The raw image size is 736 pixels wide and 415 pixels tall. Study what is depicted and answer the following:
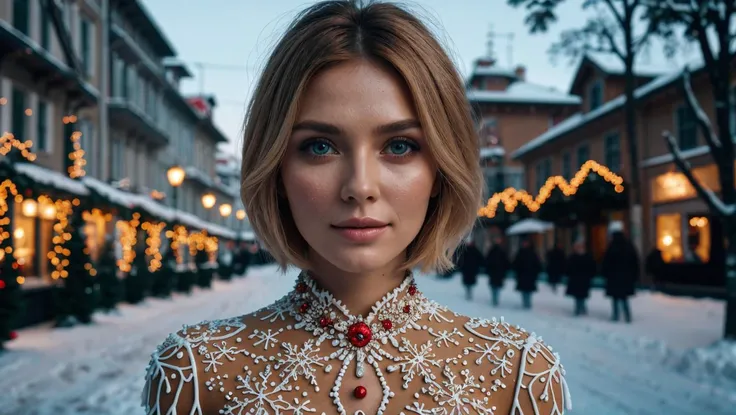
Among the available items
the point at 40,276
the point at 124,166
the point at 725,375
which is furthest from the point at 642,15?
the point at 124,166

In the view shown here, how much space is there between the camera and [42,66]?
51.8 ft

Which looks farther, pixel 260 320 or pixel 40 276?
pixel 40 276

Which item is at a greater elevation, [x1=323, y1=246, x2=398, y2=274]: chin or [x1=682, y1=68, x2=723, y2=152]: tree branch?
[x1=682, y1=68, x2=723, y2=152]: tree branch

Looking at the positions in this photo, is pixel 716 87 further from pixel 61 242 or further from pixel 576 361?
pixel 61 242

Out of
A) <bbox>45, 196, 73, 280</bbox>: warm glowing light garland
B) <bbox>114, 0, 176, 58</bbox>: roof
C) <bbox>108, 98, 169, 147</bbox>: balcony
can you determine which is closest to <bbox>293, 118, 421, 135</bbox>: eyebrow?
<bbox>45, 196, 73, 280</bbox>: warm glowing light garland

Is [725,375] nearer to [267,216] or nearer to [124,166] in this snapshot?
[267,216]

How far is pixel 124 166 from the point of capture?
2541 centimetres

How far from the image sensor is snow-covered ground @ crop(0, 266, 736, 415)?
21.1ft

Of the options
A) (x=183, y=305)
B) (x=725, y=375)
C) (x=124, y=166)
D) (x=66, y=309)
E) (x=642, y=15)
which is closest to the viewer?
(x=725, y=375)

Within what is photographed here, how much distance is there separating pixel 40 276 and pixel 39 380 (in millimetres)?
8296

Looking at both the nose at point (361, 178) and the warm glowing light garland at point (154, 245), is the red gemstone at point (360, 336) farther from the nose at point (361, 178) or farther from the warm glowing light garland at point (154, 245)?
the warm glowing light garland at point (154, 245)

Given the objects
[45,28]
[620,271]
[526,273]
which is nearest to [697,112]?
[620,271]

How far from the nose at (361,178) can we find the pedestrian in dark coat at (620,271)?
1218 centimetres

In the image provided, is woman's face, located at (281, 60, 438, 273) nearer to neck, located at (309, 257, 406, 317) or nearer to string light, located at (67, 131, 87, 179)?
neck, located at (309, 257, 406, 317)
